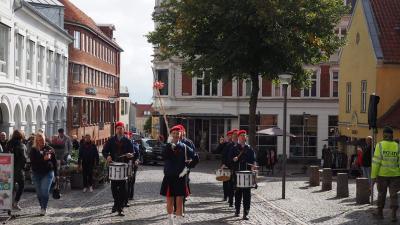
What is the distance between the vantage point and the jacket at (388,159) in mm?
13984

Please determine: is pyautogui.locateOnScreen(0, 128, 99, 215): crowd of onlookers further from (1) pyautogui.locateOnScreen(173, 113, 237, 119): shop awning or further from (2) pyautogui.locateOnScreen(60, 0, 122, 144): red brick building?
(2) pyautogui.locateOnScreen(60, 0, 122, 144): red brick building

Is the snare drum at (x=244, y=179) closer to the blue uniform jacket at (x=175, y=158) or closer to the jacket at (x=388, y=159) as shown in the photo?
the blue uniform jacket at (x=175, y=158)

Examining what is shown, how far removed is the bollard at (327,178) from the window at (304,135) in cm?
3009

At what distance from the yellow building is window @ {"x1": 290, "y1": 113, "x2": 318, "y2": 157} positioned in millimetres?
11811

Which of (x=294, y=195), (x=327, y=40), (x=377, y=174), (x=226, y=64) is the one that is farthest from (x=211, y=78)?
(x=377, y=174)

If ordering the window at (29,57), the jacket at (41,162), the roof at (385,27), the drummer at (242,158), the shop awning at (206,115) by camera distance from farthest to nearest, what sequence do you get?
1. the shop awning at (206,115)
2. the window at (29,57)
3. the roof at (385,27)
4. the drummer at (242,158)
5. the jacket at (41,162)

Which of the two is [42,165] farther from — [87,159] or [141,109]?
[141,109]

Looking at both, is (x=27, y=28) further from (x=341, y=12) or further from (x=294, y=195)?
(x=294, y=195)

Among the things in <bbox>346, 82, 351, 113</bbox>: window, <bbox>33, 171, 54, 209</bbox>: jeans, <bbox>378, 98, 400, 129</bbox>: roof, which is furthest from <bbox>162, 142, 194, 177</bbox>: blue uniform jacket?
<bbox>346, 82, 351, 113</bbox>: window

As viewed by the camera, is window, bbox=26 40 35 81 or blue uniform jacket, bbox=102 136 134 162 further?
window, bbox=26 40 35 81

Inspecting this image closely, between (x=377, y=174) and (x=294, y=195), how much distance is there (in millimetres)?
6485

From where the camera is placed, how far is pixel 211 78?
26250mm

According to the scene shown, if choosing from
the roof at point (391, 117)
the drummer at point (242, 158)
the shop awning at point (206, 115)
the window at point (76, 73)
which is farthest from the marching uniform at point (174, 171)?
the window at point (76, 73)

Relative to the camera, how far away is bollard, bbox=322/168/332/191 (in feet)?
71.0
